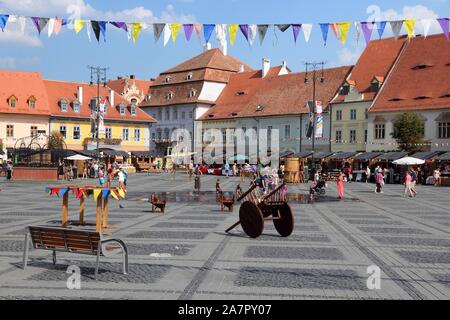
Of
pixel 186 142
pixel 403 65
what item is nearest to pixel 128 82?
pixel 186 142

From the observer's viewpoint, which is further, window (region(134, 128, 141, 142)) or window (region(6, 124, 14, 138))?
window (region(134, 128, 141, 142))

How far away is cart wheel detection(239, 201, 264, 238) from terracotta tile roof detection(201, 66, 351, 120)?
51.9 metres

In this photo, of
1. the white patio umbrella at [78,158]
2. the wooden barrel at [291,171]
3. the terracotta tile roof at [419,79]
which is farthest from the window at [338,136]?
the white patio umbrella at [78,158]

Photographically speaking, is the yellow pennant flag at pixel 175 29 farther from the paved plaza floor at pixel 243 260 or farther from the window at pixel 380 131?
the window at pixel 380 131

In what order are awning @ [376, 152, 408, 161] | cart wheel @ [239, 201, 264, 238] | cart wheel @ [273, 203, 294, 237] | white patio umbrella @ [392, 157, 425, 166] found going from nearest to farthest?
cart wheel @ [239, 201, 264, 238]
cart wheel @ [273, 203, 294, 237]
white patio umbrella @ [392, 157, 425, 166]
awning @ [376, 152, 408, 161]

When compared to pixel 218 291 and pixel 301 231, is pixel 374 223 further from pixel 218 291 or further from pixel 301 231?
pixel 218 291

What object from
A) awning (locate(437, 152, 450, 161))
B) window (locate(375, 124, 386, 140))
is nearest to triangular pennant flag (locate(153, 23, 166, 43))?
awning (locate(437, 152, 450, 161))

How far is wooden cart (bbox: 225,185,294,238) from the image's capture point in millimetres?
14250

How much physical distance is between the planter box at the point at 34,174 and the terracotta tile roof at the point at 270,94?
1243 inches

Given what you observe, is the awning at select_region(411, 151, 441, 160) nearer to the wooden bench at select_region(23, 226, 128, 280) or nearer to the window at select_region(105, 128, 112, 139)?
the window at select_region(105, 128, 112, 139)

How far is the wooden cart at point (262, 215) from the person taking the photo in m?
14.2

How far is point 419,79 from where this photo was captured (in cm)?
5650

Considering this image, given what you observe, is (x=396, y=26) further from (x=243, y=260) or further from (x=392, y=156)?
(x=392, y=156)

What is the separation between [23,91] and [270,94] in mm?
28658
